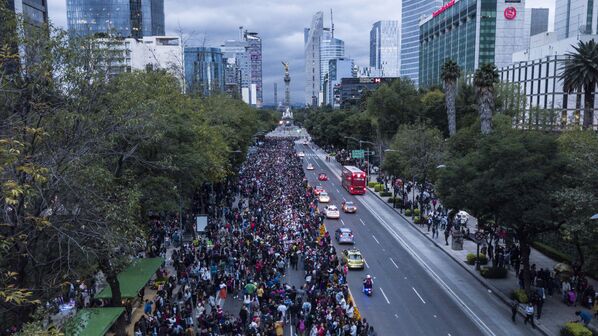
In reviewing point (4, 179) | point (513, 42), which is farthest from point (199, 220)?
point (513, 42)

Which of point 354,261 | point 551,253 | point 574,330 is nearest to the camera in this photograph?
point 574,330

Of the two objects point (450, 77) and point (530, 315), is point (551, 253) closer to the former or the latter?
point (530, 315)

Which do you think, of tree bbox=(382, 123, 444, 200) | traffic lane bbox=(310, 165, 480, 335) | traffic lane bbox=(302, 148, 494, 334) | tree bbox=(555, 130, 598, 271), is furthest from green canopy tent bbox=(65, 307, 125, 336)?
tree bbox=(382, 123, 444, 200)

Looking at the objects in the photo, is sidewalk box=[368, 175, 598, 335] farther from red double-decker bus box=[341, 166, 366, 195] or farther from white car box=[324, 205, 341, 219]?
red double-decker bus box=[341, 166, 366, 195]

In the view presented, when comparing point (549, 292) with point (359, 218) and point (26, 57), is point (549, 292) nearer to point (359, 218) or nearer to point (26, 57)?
point (359, 218)

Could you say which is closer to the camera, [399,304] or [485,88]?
[399,304]

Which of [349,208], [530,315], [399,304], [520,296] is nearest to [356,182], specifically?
[349,208]

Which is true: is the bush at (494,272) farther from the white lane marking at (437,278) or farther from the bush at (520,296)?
the bush at (520,296)
